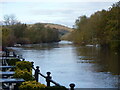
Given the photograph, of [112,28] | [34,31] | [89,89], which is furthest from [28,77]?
[34,31]

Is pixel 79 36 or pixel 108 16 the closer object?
pixel 108 16

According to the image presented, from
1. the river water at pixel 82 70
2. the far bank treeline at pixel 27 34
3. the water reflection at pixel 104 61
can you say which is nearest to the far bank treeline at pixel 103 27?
the water reflection at pixel 104 61

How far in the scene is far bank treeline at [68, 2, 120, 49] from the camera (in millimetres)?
44444

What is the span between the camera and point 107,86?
49.6ft

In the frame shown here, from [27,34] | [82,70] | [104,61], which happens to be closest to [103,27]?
[104,61]

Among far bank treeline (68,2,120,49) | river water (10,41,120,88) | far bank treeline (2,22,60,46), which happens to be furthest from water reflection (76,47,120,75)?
far bank treeline (2,22,60,46)

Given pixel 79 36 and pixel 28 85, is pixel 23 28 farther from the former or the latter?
pixel 28 85

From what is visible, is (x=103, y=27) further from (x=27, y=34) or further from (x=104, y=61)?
(x=27, y=34)

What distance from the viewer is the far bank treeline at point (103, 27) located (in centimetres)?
4444

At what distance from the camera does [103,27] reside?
193ft

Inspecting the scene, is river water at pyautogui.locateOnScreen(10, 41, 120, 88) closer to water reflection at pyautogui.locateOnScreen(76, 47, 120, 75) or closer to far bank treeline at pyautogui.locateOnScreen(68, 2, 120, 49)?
water reflection at pyautogui.locateOnScreen(76, 47, 120, 75)

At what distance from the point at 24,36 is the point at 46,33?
25046 millimetres

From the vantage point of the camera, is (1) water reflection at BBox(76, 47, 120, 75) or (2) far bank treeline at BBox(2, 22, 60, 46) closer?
(1) water reflection at BBox(76, 47, 120, 75)

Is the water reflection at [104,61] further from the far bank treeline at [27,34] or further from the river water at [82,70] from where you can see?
the far bank treeline at [27,34]
